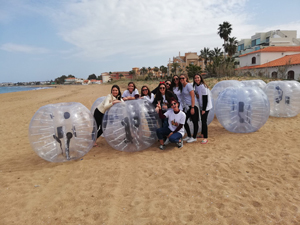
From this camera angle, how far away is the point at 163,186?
11.6 ft

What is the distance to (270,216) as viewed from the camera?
8.85 ft

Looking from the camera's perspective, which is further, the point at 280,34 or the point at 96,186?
the point at 280,34

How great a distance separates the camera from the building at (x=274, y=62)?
2766 centimetres

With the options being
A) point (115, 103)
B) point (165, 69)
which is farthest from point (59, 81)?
point (115, 103)

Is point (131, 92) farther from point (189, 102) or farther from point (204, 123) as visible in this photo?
point (204, 123)

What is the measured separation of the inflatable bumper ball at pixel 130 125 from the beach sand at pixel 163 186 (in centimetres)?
37

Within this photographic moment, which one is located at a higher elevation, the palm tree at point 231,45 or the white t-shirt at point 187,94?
the palm tree at point 231,45

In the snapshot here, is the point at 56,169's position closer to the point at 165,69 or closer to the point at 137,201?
the point at 137,201

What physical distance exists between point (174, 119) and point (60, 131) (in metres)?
2.63

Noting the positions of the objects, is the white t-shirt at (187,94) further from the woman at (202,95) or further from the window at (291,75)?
the window at (291,75)

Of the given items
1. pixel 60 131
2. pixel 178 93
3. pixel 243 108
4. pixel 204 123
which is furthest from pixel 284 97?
pixel 60 131

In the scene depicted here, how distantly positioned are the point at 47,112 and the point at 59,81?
494 feet

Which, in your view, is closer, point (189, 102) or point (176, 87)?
point (189, 102)

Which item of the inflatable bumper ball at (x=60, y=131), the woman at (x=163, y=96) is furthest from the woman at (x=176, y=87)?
the inflatable bumper ball at (x=60, y=131)
